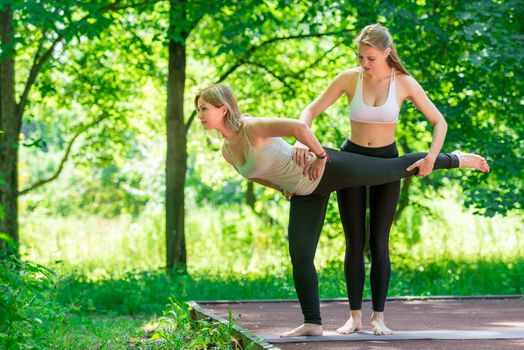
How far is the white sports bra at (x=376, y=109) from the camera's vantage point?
5.48m

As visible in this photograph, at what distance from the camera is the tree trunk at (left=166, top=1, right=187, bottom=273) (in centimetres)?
1268

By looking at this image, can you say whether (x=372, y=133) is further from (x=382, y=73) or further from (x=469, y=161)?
(x=469, y=161)

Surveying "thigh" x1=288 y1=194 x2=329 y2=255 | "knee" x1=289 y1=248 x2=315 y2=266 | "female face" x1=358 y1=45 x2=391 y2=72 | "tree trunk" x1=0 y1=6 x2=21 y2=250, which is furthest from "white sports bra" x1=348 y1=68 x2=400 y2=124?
"tree trunk" x1=0 y1=6 x2=21 y2=250

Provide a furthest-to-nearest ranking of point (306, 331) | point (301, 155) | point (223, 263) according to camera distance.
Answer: point (223, 263)
point (306, 331)
point (301, 155)

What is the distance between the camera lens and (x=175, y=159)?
12.7 metres

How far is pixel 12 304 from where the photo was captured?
4535 millimetres

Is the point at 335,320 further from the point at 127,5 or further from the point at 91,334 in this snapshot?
the point at 127,5

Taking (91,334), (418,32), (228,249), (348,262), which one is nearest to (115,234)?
(228,249)

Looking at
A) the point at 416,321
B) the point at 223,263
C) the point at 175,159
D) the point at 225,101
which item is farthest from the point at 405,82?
the point at 223,263

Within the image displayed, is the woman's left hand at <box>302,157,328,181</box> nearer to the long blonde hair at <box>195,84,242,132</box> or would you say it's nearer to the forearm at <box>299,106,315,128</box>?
the forearm at <box>299,106,315,128</box>

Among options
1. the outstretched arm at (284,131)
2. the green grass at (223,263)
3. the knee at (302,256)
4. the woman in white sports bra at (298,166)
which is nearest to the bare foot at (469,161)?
the woman in white sports bra at (298,166)

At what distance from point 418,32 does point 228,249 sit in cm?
654

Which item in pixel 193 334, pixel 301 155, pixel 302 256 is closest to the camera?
pixel 301 155

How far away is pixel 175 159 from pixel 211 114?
746 cm
